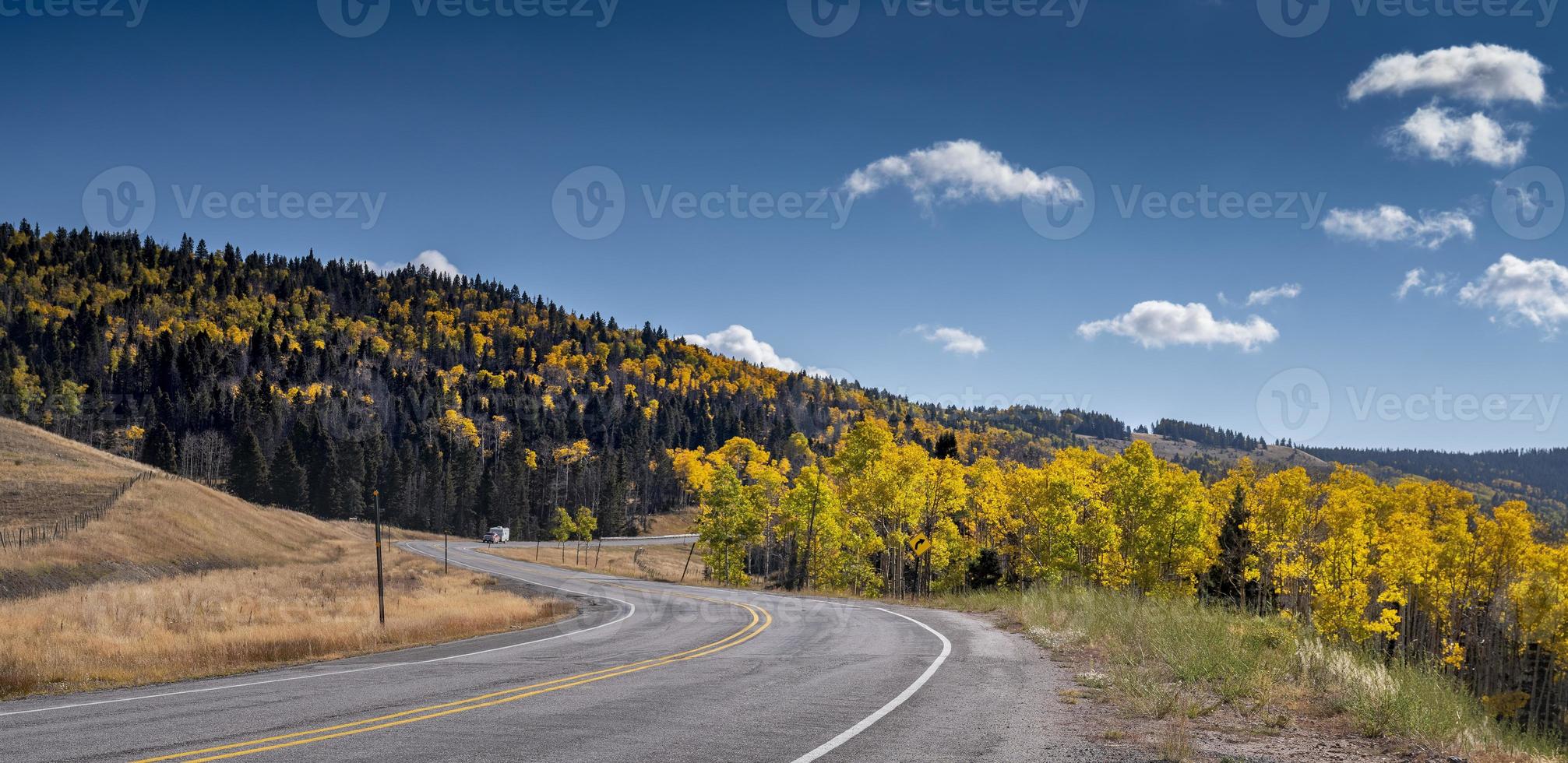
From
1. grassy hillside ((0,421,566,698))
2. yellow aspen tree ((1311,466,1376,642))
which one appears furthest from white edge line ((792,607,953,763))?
yellow aspen tree ((1311,466,1376,642))

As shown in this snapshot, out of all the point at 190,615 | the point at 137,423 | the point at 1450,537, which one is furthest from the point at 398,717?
the point at 137,423

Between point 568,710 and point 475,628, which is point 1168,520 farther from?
point 568,710

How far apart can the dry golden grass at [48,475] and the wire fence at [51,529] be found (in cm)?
68

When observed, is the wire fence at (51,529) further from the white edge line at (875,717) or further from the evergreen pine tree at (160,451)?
the evergreen pine tree at (160,451)

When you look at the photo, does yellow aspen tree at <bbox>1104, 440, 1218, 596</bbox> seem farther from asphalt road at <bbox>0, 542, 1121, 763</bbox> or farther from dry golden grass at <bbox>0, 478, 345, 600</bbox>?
dry golden grass at <bbox>0, 478, 345, 600</bbox>

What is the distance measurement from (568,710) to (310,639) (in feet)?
45.5

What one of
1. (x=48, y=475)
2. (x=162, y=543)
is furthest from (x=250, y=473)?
(x=162, y=543)

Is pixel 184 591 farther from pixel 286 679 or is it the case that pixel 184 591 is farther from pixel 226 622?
pixel 286 679

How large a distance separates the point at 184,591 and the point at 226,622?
1559cm

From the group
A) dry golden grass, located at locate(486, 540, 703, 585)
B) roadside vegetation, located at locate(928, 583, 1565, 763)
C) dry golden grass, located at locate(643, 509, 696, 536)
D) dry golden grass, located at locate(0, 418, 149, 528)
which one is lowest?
dry golden grass, located at locate(643, 509, 696, 536)

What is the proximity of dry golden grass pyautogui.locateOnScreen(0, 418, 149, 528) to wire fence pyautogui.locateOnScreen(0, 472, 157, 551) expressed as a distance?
677mm

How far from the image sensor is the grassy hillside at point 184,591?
1802cm

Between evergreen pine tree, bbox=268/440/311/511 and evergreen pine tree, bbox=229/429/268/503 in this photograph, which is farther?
evergreen pine tree, bbox=268/440/311/511

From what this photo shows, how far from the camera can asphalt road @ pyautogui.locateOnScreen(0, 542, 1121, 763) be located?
830 cm
